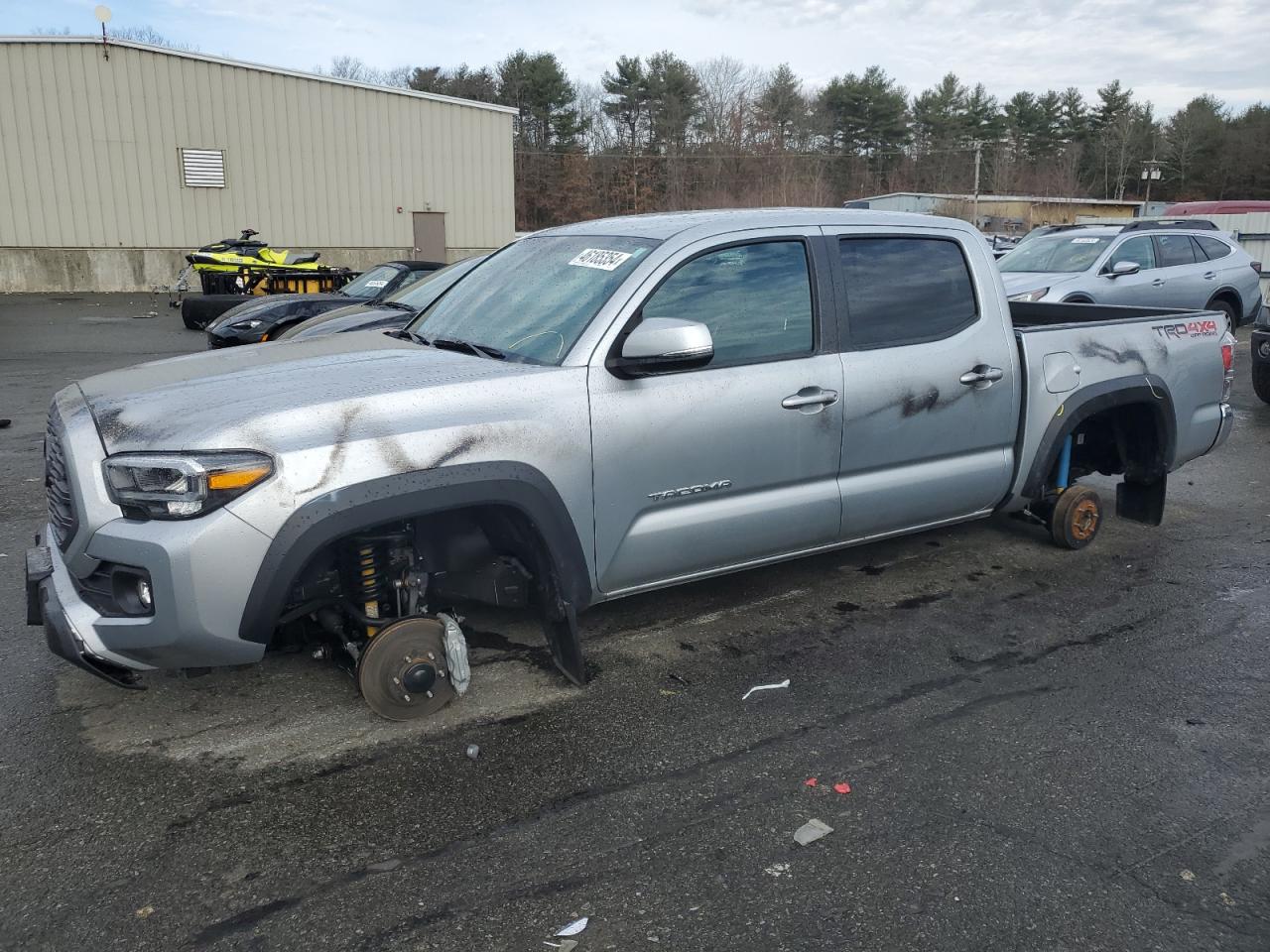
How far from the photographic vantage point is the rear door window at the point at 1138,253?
1311 centimetres

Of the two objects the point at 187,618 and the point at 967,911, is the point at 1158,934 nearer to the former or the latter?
the point at 967,911

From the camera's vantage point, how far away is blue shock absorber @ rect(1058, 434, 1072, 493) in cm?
539

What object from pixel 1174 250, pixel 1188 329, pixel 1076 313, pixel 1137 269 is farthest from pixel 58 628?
pixel 1174 250

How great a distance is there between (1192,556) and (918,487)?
212 cm

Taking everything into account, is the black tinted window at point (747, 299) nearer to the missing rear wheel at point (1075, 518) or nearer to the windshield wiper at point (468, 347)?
the windshield wiper at point (468, 347)

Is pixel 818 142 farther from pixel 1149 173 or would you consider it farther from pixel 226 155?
pixel 226 155

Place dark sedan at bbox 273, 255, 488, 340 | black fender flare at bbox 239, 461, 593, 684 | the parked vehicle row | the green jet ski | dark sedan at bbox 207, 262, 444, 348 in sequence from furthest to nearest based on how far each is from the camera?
the green jet ski → the parked vehicle row → dark sedan at bbox 207, 262, 444, 348 → dark sedan at bbox 273, 255, 488, 340 → black fender flare at bbox 239, 461, 593, 684

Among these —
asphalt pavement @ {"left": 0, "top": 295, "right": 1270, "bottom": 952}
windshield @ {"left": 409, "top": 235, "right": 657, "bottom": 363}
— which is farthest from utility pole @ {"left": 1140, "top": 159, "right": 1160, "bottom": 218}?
windshield @ {"left": 409, "top": 235, "right": 657, "bottom": 363}

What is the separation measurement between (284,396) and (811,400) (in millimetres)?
2061

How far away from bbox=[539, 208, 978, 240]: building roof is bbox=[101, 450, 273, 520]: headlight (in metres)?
1.89

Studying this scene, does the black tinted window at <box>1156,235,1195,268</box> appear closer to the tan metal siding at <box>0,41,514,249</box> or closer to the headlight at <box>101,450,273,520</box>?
the headlight at <box>101,450,273,520</box>

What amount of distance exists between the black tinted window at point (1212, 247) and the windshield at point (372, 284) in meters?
11.2

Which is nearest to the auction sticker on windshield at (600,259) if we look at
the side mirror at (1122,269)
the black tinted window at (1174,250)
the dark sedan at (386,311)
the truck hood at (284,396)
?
the truck hood at (284,396)

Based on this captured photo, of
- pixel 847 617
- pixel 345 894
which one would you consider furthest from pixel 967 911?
pixel 847 617
